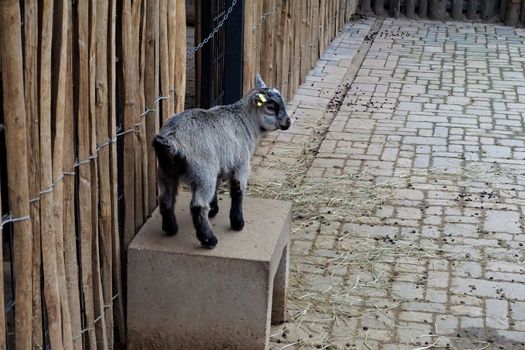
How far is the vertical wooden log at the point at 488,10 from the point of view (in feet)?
48.7

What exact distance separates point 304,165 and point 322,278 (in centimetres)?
227

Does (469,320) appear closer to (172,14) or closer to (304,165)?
(172,14)

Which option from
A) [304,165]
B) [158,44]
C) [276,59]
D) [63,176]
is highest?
[158,44]

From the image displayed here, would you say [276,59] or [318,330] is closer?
[318,330]

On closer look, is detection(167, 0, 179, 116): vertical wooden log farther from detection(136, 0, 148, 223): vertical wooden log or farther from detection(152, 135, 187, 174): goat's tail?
detection(152, 135, 187, 174): goat's tail

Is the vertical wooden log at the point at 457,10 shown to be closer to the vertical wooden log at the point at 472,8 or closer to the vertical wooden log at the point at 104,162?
the vertical wooden log at the point at 472,8

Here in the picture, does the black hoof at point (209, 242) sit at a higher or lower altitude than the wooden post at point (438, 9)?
higher

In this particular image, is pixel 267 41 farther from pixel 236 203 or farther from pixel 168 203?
pixel 168 203

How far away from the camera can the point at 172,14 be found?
5.18 m

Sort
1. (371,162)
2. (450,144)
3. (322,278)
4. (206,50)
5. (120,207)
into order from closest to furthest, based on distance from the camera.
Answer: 1. (120,207)
2. (322,278)
3. (206,50)
4. (371,162)
5. (450,144)

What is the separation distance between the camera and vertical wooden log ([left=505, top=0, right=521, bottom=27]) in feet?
47.7

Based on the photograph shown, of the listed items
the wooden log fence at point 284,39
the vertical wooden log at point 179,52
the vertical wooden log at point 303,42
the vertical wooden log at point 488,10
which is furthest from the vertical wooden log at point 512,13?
the vertical wooden log at point 179,52

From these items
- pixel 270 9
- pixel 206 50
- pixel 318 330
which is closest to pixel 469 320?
pixel 318 330

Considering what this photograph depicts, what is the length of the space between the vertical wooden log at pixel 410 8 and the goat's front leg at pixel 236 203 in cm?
1078
